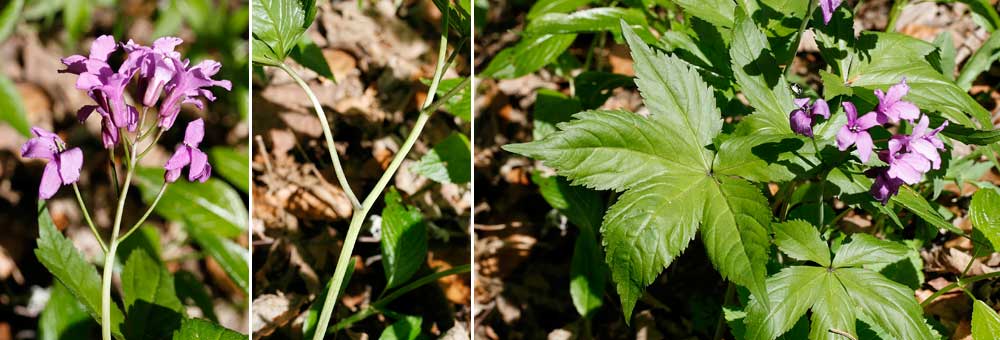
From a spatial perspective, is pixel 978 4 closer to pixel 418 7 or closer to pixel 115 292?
pixel 418 7

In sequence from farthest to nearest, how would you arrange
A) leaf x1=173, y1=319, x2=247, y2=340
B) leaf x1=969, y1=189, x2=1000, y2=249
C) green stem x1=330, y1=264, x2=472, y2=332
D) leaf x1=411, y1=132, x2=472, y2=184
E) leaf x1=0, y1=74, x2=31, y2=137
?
leaf x1=0, y1=74, x2=31, y2=137 → leaf x1=411, y1=132, x2=472, y2=184 → green stem x1=330, y1=264, x2=472, y2=332 → leaf x1=969, y1=189, x2=1000, y2=249 → leaf x1=173, y1=319, x2=247, y2=340

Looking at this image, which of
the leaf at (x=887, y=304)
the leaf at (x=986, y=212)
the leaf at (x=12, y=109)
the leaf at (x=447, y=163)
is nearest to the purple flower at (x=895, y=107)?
the leaf at (x=887, y=304)

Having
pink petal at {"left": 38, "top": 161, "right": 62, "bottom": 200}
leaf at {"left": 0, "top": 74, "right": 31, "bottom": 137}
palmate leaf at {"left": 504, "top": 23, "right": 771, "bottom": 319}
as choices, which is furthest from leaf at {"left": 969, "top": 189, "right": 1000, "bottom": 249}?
leaf at {"left": 0, "top": 74, "right": 31, "bottom": 137}

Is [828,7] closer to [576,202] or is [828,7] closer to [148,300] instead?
[576,202]

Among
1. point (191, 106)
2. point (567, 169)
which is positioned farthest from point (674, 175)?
point (191, 106)

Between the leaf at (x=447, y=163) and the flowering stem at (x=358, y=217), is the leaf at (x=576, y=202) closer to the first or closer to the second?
the leaf at (x=447, y=163)

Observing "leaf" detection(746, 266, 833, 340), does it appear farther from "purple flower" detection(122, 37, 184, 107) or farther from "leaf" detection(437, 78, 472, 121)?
"purple flower" detection(122, 37, 184, 107)
